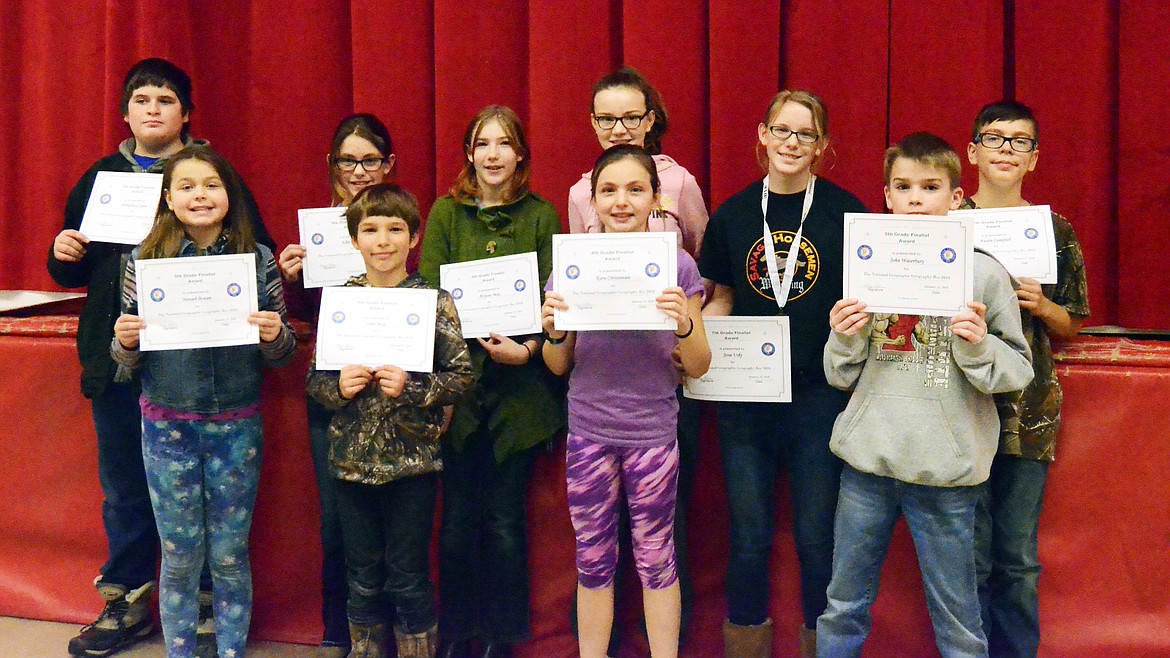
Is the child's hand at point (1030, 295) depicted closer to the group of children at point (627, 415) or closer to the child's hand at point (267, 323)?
the group of children at point (627, 415)

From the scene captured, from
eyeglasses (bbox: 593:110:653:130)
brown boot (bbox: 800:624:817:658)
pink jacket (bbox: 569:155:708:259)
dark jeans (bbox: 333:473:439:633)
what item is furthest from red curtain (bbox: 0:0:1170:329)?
brown boot (bbox: 800:624:817:658)

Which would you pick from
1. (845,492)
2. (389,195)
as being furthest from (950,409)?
(389,195)

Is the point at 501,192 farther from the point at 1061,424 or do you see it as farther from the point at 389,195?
the point at 1061,424

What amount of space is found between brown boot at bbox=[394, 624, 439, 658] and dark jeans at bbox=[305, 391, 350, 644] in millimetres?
367

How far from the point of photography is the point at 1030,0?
3.08m

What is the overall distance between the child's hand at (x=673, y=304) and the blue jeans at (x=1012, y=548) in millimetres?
993

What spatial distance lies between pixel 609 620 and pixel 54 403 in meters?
2.17

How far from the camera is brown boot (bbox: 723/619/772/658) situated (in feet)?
9.09

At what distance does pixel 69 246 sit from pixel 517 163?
1.42m

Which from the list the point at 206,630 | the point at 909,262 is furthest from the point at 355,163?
the point at 909,262

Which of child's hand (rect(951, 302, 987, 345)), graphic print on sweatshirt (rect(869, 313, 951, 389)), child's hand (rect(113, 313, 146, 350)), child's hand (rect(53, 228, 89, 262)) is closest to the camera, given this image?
child's hand (rect(951, 302, 987, 345))

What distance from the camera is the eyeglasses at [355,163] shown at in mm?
2943

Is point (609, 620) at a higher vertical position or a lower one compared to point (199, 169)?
lower

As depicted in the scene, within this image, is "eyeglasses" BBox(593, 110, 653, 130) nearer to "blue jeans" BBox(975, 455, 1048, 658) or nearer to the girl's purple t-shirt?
the girl's purple t-shirt
